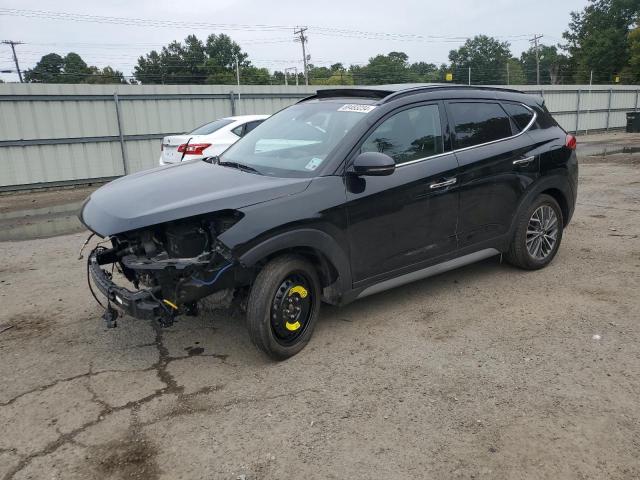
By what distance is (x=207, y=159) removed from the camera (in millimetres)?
4742

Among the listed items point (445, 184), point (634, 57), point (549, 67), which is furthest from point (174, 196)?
point (549, 67)

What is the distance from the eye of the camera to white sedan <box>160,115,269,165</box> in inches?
376

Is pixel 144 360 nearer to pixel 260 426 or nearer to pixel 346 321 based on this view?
pixel 260 426

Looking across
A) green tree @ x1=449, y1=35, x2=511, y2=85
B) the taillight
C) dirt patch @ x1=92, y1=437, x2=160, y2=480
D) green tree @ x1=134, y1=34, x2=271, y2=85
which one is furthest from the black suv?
green tree @ x1=449, y1=35, x2=511, y2=85

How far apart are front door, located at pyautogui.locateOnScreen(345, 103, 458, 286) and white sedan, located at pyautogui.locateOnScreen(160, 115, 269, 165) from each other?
5363mm

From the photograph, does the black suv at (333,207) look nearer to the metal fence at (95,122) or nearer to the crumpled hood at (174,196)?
the crumpled hood at (174,196)

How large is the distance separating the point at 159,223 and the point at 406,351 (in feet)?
6.37

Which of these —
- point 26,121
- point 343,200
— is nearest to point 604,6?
point 26,121

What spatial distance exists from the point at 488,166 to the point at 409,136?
90cm

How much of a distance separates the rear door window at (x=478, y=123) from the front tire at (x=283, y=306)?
74.0 inches

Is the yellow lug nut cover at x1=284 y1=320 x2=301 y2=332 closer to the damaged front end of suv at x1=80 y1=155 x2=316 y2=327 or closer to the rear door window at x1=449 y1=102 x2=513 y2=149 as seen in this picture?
the damaged front end of suv at x1=80 y1=155 x2=316 y2=327

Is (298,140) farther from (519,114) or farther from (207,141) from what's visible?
(207,141)

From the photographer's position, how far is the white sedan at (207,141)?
9.54 metres

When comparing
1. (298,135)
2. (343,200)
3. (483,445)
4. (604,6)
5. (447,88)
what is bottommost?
(483,445)
